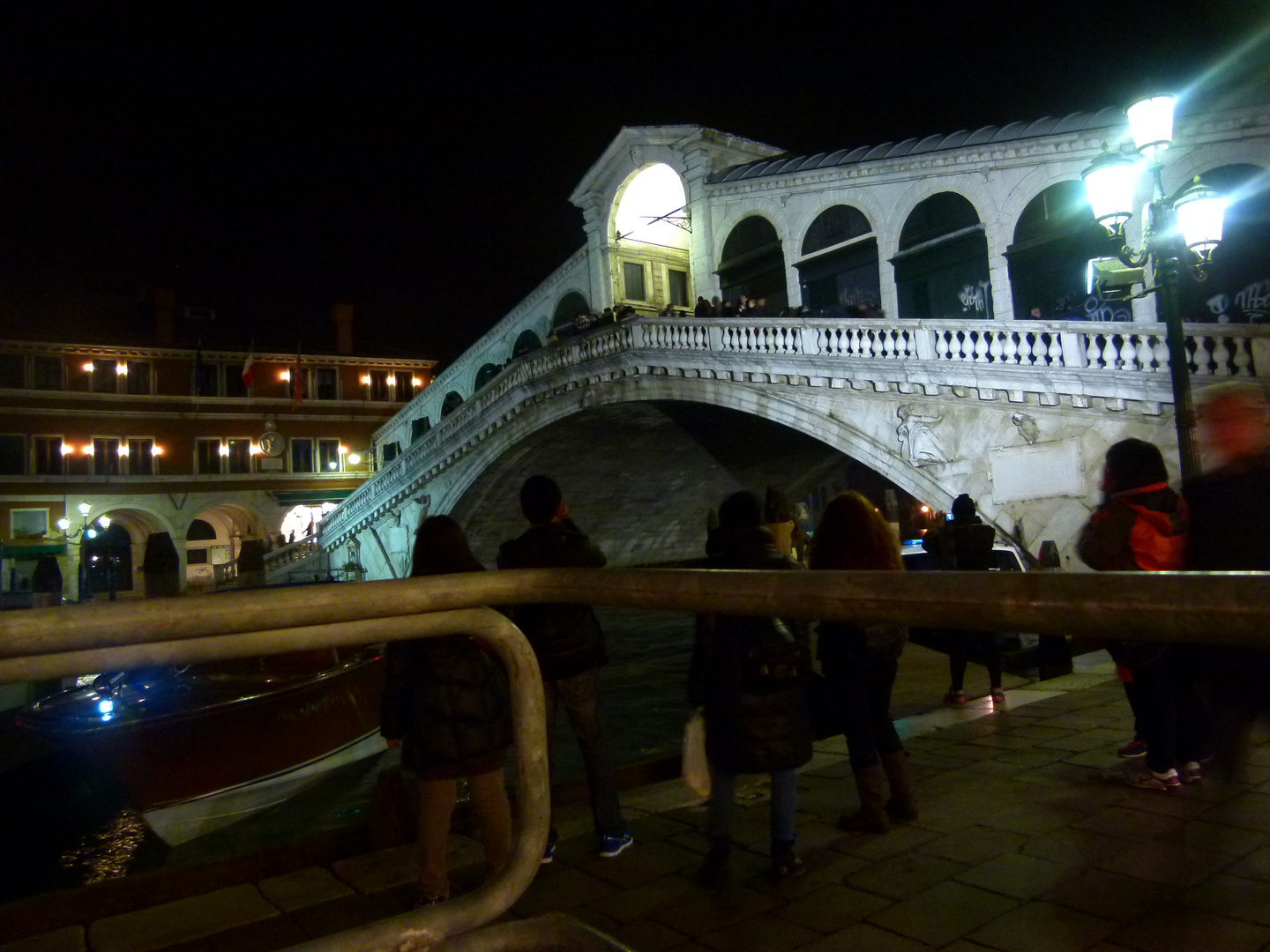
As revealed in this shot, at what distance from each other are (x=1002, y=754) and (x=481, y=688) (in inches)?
106

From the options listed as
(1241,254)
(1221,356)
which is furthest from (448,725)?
(1241,254)

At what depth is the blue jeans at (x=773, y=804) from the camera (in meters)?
2.92

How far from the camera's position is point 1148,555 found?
3480mm

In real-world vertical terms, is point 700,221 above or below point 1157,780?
above

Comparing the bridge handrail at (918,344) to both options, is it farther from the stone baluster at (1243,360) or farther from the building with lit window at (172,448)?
the building with lit window at (172,448)

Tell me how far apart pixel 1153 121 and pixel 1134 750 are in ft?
17.0

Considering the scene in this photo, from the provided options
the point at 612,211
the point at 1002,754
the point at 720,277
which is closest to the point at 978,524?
the point at 1002,754

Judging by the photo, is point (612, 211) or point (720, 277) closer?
point (720, 277)

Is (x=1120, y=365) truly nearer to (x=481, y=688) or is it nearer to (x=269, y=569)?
(x=481, y=688)

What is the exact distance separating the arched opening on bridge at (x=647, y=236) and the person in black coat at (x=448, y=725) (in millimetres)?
21480

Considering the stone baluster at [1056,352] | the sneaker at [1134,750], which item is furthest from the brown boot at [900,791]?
the stone baluster at [1056,352]

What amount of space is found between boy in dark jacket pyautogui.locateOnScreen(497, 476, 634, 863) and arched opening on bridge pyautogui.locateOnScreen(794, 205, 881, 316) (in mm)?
14987

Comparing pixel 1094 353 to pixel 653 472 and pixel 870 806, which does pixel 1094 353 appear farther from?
pixel 653 472

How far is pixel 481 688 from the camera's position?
10.3ft
